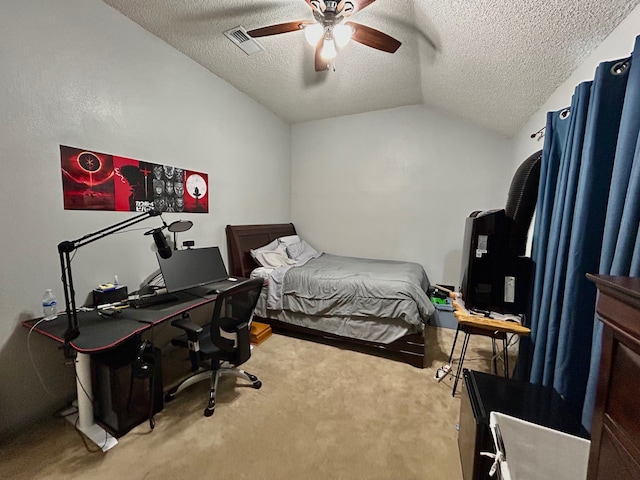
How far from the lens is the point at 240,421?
1.77 metres

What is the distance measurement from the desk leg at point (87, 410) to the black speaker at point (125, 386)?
40mm

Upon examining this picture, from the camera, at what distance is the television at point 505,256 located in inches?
73.9

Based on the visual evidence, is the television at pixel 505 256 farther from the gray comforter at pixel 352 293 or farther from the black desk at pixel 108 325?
the black desk at pixel 108 325

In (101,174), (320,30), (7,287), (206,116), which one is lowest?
(7,287)

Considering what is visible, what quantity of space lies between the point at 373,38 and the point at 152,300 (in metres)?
2.48

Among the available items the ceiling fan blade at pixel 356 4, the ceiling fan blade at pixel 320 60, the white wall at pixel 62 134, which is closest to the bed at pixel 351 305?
the white wall at pixel 62 134

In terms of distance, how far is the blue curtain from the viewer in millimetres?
1061

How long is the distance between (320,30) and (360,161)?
242 centimetres

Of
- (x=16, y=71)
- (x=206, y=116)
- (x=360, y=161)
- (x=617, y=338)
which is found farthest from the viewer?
(x=360, y=161)

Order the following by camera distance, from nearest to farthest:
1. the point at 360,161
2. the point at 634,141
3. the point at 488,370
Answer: the point at 634,141 → the point at 488,370 → the point at 360,161

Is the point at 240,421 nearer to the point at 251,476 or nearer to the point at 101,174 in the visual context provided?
the point at 251,476

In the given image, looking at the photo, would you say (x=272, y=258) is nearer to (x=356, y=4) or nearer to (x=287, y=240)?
(x=287, y=240)

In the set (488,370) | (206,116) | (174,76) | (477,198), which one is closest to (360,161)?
(477,198)

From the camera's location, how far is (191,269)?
2.31 metres
